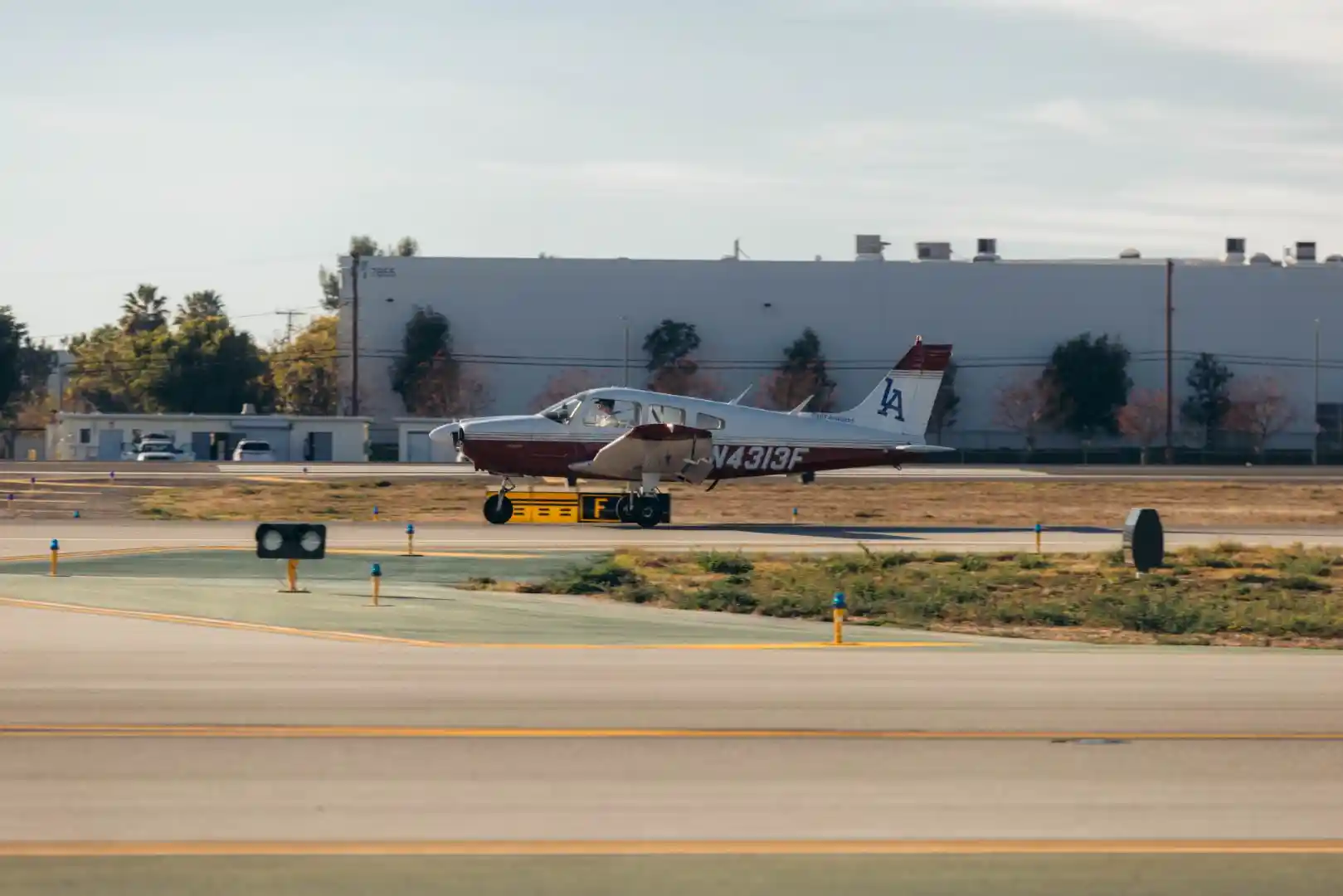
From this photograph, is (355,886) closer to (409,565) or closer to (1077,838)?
(1077,838)

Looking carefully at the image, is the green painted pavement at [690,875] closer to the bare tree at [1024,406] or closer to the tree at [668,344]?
the tree at [668,344]

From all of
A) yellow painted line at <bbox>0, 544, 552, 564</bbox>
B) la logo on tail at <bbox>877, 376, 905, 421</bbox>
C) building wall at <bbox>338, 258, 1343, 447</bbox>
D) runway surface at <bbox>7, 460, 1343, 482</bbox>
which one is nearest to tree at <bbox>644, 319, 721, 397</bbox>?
building wall at <bbox>338, 258, 1343, 447</bbox>

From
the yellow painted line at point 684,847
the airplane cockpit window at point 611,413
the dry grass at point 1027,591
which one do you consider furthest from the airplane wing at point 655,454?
the yellow painted line at point 684,847

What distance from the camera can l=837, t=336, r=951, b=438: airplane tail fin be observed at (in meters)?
37.3

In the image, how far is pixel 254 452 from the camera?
7369 cm

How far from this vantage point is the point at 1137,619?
19.6 meters

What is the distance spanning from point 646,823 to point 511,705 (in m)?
3.73

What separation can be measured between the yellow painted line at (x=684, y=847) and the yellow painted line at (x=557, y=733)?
2.67 meters

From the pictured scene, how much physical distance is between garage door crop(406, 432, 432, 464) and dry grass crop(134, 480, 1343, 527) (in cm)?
2941

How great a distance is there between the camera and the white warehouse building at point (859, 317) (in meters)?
91.3

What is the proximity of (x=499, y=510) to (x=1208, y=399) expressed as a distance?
70.4 metres

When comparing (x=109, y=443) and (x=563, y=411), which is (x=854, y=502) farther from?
(x=109, y=443)

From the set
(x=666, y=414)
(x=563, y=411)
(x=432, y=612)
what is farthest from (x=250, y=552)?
(x=666, y=414)

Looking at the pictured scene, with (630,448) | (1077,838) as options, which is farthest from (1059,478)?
(1077,838)
